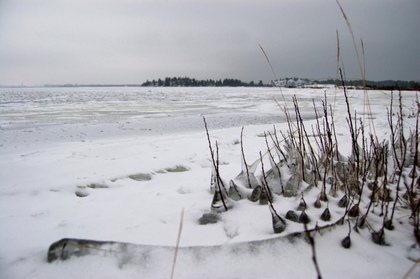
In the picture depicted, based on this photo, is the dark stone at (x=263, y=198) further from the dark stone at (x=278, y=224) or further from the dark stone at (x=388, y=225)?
the dark stone at (x=388, y=225)

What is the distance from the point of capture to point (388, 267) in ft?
3.03

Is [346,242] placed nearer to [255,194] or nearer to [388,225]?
[388,225]

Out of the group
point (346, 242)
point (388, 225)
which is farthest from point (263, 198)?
point (388, 225)

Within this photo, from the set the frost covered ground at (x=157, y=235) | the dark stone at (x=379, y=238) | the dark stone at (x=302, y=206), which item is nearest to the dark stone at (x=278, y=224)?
the frost covered ground at (x=157, y=235)

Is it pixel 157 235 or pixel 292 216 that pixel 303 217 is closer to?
pixel 292 216

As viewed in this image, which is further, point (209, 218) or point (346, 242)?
point (209, 218)

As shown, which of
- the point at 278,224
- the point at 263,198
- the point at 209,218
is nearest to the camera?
the point at 278,224

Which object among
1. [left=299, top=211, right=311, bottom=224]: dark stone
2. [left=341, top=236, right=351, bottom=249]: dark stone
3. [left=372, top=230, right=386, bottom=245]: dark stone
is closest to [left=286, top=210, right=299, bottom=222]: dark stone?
[left=299, top=211, right=311, bottom=224]: dark stone

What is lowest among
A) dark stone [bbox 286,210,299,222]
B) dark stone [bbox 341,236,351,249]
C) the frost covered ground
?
the frost covered ground

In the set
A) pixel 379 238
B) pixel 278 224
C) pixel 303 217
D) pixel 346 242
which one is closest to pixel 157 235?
pixel 278 224

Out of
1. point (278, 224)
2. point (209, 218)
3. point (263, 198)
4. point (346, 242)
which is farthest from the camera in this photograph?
point (263, 198)

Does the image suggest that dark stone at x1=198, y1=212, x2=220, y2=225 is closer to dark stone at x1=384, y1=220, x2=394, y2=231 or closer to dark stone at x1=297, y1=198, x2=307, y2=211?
dark stone at x1=297, y1=198, x2=307, y2=211

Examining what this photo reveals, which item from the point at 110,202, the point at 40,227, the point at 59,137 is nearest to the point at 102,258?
the point at 40,227

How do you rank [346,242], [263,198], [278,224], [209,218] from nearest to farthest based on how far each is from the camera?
[346,242] < [278,224] < [209,218] < [263,198]
